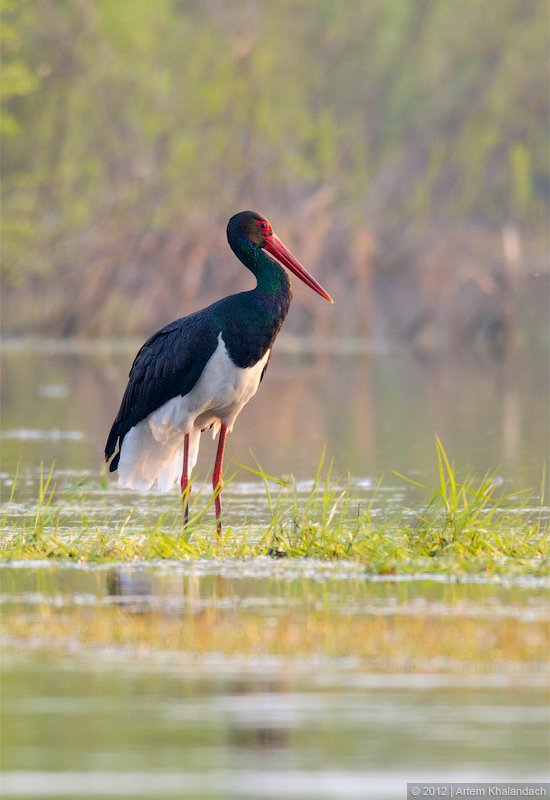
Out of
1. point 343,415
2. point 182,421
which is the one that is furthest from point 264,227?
point 343,415

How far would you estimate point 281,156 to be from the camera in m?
33.9

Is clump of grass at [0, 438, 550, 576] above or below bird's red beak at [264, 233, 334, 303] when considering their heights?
below

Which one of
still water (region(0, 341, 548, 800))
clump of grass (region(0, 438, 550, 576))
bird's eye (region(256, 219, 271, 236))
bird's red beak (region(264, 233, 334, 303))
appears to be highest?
bird's eye (region(256, 219, 271, 236))

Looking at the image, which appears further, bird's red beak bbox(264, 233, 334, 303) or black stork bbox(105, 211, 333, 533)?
bird's red beak bbox(264, 233, 334, 303)

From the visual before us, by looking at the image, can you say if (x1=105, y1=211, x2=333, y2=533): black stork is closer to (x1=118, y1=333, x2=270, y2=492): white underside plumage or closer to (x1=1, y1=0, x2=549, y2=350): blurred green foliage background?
(x1=118, y1=333, x2=270, y2=492): white underside plumage

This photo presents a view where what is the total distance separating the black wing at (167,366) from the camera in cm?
872

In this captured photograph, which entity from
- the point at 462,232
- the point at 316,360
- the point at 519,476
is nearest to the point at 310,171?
the point at 462,232

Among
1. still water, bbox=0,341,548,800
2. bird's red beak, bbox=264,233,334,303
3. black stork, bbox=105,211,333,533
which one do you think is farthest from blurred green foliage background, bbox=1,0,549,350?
still water, bbox=0,341,548,800

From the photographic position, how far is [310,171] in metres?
35.7

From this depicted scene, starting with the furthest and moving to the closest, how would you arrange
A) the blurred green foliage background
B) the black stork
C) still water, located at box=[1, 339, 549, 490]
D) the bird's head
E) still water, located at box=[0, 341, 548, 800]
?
the blurred green foliage background → still water, located at box=[1, 339, 549, 490] → the bird's head → the black stork → still water, located at box=[0, 341, 548, 800]

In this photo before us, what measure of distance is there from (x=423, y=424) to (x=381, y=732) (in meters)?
11.2

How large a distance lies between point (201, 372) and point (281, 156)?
83.5 feet

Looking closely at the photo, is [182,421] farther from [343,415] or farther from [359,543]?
[343,415]

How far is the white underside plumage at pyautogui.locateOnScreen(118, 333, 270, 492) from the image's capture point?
28.7ft
